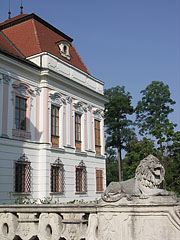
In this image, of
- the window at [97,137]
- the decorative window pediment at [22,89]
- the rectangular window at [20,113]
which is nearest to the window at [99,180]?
the window at [97,137]

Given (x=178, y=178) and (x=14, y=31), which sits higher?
(x=14, y=31)

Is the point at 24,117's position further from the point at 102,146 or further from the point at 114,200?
the point at 114,200

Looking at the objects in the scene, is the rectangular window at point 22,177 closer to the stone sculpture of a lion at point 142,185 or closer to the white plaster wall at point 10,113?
the white plaster wall at point 10,113

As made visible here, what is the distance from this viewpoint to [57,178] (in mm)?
18188

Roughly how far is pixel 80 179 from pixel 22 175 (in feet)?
16.9

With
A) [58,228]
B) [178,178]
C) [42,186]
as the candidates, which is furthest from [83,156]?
[58,228]

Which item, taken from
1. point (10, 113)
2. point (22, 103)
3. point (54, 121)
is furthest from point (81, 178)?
point (10, 113)

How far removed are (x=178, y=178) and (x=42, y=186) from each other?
9580 millimetres

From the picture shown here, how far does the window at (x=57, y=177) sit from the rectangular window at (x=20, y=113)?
2942mm

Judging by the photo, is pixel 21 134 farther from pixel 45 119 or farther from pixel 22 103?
pixel 45 119

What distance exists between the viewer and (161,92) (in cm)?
3681

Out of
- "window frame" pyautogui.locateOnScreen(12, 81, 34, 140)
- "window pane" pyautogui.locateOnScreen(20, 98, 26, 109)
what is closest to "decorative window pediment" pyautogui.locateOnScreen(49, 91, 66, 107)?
"window frame" pyautogui.locateOnScreen(12, 81, 34, 140)

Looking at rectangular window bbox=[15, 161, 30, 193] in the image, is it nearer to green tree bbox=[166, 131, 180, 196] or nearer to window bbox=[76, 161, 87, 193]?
window bbox=[76, 161, 87, 193]

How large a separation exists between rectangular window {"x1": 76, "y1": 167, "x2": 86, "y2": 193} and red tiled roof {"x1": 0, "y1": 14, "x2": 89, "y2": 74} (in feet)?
25.2
